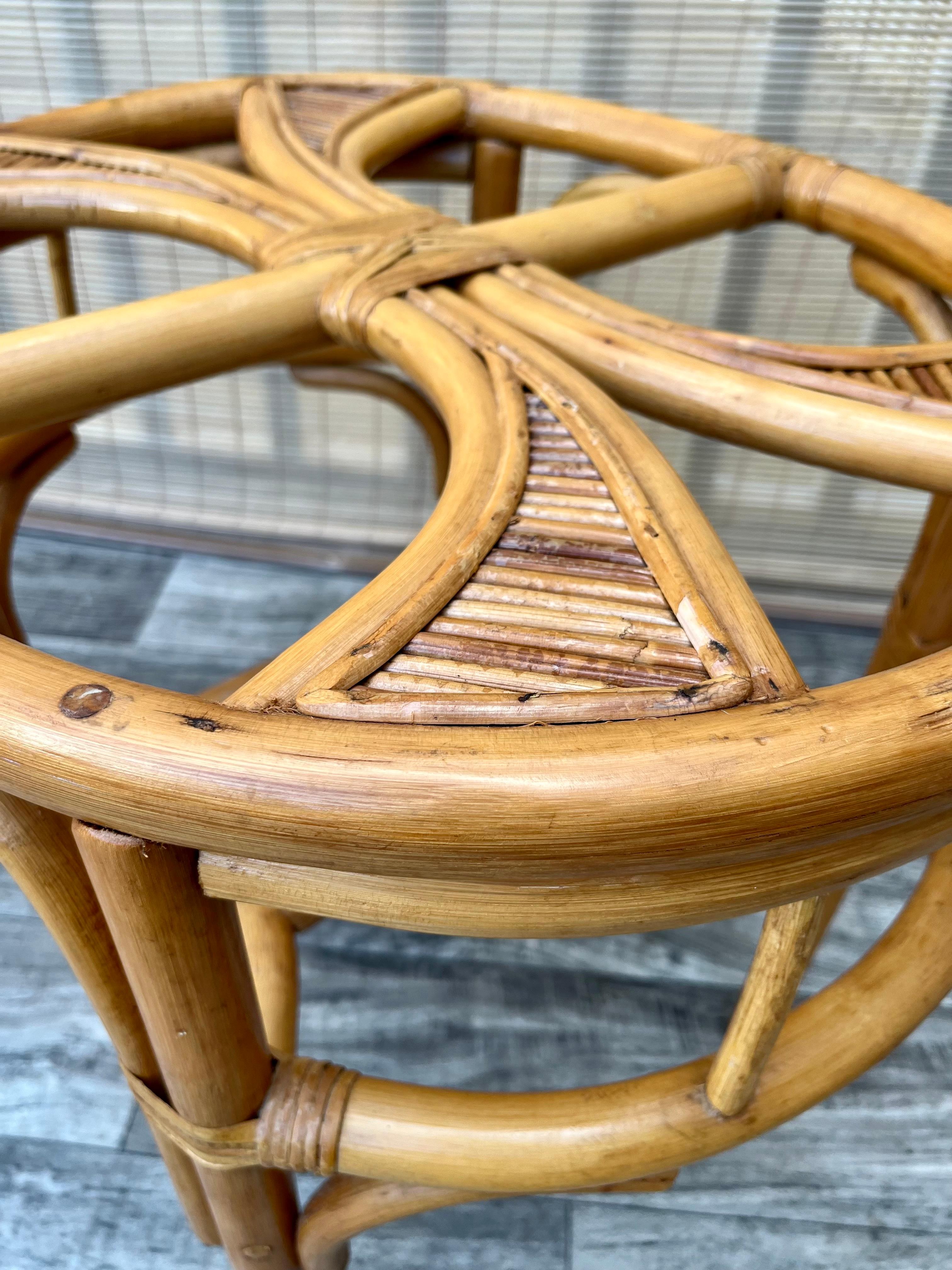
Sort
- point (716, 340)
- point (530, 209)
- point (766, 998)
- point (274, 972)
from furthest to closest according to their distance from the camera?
Answer: 1. point (530, 209)
2. point (274, 972)
3. point (716, 340)
4. point (766, 998)

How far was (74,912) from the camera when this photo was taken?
1.35 feet

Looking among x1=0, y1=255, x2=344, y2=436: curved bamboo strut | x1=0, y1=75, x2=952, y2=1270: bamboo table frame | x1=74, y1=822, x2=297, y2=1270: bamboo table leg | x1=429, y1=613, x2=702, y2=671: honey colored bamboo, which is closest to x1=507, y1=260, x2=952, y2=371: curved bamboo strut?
x1=0, y1=75, x2=952, y2=1270: bamboo table frame

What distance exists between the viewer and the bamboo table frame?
0.89 feet

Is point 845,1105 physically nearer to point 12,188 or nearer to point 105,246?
point 12,188

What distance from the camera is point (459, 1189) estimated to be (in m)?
0.45

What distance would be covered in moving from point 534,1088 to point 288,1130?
13.6 inches

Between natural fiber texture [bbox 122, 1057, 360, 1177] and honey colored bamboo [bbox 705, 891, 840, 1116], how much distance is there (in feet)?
0.51

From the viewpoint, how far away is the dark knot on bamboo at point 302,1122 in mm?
419

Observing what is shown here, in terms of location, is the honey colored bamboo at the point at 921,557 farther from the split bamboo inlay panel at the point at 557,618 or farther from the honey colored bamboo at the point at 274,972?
the honey colored bamboo at the point at 274,972

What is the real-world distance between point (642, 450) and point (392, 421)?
32.3 inches

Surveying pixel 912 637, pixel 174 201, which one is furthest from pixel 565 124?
pixel 912 637

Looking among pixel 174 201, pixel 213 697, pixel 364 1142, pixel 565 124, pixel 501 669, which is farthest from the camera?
pixel 213 697

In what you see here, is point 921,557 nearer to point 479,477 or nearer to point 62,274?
point 479,477

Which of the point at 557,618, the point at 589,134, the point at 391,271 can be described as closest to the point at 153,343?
the point at 391,271
